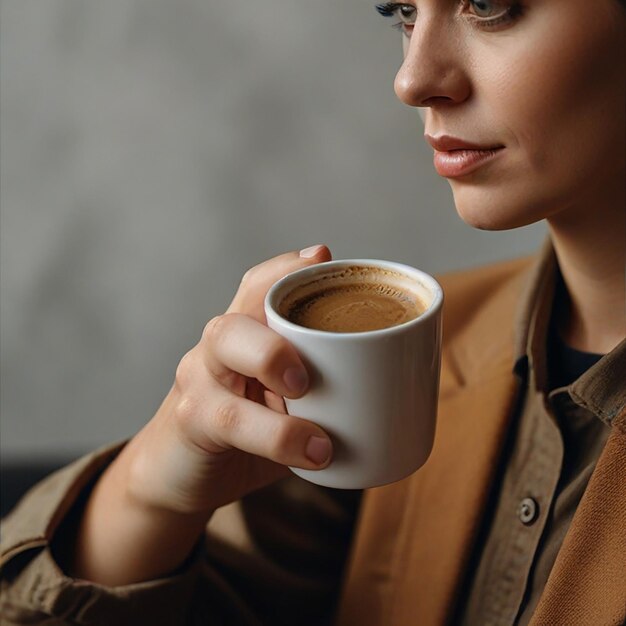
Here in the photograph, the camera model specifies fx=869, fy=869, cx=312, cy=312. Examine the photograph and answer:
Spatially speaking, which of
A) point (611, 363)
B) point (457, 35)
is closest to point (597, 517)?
point (611, 363)

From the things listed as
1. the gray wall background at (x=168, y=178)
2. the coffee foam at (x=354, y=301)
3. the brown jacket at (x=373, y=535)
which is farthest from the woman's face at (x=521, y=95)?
the gray wall background at (x=168, y=178)

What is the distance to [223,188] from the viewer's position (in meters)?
1.53

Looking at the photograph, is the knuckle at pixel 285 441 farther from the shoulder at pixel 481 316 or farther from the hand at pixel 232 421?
the shoulder at pixel 481 316

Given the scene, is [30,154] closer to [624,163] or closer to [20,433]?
[20,433]

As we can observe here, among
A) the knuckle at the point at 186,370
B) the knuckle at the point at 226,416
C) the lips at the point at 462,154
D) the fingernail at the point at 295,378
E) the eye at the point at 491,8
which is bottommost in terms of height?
the knuckle at the point at 226,416

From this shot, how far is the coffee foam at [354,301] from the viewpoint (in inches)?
28.9

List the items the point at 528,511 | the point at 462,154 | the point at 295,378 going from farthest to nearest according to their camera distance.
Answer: the point at 528,511, the point at 462,154, the point at 295,378

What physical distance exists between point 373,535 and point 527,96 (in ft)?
1.87

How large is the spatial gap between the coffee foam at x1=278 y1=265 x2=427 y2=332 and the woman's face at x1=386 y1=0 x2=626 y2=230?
11 centimetres

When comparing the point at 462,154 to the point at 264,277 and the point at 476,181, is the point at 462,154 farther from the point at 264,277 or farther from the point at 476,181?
the point at 264,277

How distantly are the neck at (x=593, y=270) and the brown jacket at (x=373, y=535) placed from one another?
0.09 m

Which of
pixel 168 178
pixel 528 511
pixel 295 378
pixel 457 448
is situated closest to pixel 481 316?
pixel 457 448

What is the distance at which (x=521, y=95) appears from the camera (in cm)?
75

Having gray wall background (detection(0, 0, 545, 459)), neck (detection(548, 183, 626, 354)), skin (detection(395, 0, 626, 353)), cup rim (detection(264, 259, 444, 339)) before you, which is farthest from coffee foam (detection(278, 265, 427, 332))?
gray wall background (detection(0, 0, 545, 459))
